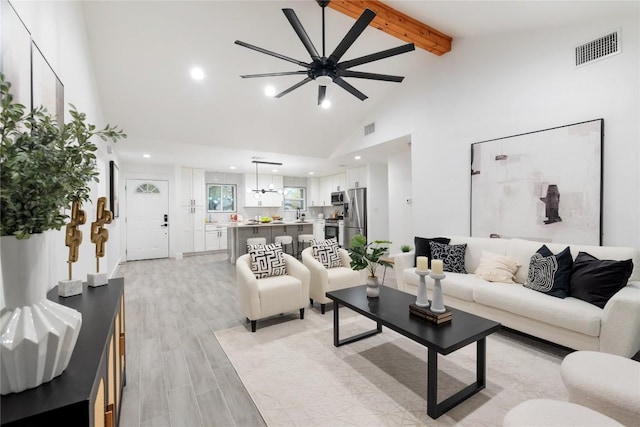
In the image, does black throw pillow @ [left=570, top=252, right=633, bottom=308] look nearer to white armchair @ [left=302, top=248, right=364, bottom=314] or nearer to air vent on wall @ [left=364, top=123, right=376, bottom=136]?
white armchair @ [left=302, top=248, right=364, bottom=314]

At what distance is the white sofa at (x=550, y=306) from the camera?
1999mm

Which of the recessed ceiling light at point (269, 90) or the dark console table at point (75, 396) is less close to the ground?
the recessed ceiling light at point (269, 90)

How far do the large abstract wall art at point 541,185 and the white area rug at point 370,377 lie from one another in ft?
4.31

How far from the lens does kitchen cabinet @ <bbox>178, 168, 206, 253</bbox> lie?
750cm

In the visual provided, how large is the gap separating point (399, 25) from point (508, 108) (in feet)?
5.54

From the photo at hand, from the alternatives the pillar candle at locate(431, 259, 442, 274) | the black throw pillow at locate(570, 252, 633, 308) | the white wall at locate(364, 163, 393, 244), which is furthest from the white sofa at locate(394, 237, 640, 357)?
the white wall at locate(364, 163, 393, 244)

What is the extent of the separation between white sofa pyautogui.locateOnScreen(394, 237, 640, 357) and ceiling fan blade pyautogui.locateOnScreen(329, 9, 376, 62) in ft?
8.39

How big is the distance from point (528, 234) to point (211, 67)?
458 cm

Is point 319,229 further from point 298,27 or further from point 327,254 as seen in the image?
point 298,27

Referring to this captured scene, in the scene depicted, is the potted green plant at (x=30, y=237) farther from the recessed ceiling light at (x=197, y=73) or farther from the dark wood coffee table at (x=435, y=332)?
the recessed ceiling light at (x=197, y=73)

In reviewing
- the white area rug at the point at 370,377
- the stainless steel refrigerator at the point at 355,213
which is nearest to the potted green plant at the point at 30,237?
the white area rug at the point at 370,377

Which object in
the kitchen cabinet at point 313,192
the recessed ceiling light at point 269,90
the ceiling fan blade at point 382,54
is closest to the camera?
the ceiling fan blade at point 382,54

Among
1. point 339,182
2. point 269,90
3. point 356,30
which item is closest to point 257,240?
point 269,90

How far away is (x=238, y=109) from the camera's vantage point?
15.4 ft
